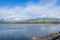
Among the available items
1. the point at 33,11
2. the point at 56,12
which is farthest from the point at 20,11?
the point at 56,12

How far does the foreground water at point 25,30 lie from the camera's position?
4.22ft

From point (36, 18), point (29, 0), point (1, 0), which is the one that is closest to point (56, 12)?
point (36, 18)

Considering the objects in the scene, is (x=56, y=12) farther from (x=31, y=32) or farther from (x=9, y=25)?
(x=9, y=25)

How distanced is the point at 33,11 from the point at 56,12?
0.99 feet

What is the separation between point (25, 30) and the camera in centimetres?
131

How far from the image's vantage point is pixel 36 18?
1.30m

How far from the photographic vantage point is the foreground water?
1287 millimetres

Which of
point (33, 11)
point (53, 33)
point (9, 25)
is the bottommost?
point (53, 33)

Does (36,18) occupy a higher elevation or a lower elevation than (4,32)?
higher

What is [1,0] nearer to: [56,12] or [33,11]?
[33,11]

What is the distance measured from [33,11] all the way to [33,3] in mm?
104

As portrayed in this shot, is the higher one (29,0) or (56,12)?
(29,0)

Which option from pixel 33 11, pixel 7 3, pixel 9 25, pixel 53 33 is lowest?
pixel 53 33

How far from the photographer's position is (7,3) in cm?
129
